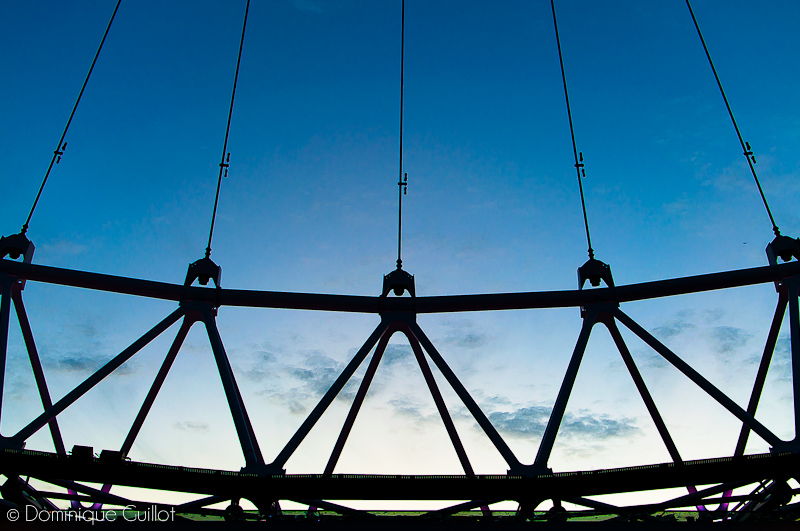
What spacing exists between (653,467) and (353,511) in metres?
16.1

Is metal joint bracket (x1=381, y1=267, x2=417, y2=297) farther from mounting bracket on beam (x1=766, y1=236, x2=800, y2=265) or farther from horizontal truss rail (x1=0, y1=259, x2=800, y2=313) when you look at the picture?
mounting bracket on beam (x1=766, y1=236, x2=800, y2=265)

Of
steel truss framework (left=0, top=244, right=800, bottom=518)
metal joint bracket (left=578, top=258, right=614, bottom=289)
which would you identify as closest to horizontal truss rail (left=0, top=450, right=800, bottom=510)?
steel truss framework (left=0, top=244, right=800, bottom=518)

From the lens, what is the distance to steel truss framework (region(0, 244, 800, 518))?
33.8 m

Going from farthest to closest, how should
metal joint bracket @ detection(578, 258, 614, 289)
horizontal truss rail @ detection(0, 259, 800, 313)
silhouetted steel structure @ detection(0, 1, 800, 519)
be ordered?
metal joint bracket @ detection(578, 258, 614, 289)
horizontal truss rail @ detection(0, 259, 800, 313)
silhouetted steel structure @ detection(0, 1, 800, 519)

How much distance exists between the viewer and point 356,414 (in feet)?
126

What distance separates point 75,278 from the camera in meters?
39.9

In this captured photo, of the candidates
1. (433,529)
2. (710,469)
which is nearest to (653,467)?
(710,469)

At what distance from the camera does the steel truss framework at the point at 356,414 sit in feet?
111

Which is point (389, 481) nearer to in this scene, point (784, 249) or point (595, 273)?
point (595, 273)

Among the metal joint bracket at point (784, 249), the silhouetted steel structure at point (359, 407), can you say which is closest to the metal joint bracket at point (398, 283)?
the silhouetted steel structure at point (359, 407)

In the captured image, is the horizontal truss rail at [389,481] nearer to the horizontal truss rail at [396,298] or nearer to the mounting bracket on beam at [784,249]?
the horizontal truss rail at [396,298]

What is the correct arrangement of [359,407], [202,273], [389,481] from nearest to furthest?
[389,481], [359,407], [202,273]

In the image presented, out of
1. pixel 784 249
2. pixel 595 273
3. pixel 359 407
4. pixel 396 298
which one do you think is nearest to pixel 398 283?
pixel 396 298

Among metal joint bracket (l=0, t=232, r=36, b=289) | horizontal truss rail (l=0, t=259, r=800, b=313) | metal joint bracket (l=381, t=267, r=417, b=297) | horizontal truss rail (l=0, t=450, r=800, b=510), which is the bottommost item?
horizontal truss rail (l=0, t=450, r=800, b=510)
